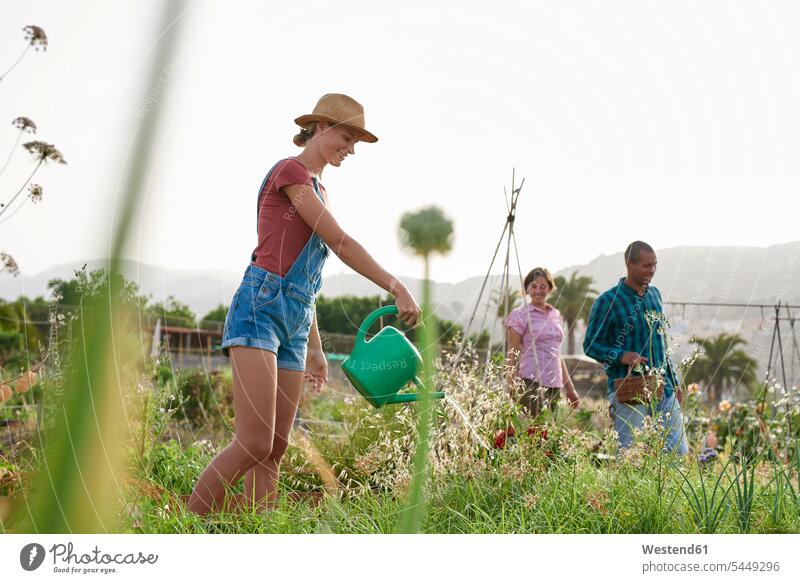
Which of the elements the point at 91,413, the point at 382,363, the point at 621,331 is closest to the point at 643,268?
the point at 621,331

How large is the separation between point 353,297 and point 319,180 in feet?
1.53

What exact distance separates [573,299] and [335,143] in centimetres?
101

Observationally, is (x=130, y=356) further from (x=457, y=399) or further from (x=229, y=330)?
(x=457, y=399)

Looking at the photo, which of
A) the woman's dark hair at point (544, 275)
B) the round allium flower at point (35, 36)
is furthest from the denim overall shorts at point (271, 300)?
the woman's dark hair at point (544, 275)

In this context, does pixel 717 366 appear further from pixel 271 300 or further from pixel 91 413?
pixel 91 413

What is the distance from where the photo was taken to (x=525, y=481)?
218 cm

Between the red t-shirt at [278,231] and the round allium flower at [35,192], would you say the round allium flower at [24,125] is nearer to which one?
the round allium flower at [35,192]

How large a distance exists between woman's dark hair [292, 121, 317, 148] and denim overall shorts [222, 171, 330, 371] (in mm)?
168

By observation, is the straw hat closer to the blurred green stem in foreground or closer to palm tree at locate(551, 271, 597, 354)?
palm tree at locate(551, 271, 597, 354)

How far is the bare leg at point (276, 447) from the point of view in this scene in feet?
6.56
